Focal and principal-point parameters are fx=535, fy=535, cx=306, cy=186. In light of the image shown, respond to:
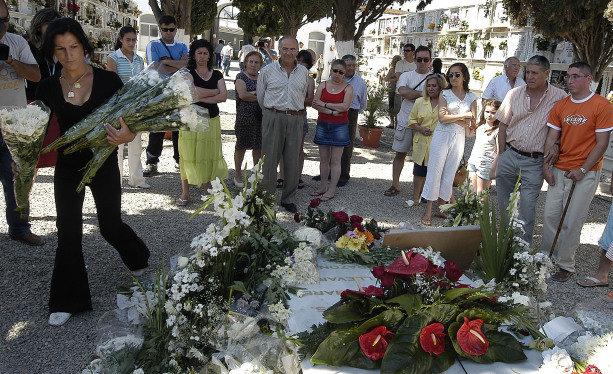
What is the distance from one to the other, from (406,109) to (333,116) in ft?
4.22

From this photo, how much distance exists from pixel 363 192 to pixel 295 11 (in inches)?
614

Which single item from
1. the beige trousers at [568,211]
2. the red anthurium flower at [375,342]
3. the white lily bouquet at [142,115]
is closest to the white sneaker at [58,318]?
the white lily bouquet at [142,115]

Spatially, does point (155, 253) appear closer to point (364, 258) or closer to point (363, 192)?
point (364, 258)

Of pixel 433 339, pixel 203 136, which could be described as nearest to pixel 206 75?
pixel 203 136

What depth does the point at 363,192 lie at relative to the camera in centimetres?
798

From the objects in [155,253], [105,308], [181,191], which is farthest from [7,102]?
[181,191]

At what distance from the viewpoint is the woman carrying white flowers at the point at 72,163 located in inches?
136

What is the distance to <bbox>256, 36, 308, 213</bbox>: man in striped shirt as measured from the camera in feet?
20.4

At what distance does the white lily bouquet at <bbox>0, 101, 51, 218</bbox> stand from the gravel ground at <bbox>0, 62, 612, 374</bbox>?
34.3 inches

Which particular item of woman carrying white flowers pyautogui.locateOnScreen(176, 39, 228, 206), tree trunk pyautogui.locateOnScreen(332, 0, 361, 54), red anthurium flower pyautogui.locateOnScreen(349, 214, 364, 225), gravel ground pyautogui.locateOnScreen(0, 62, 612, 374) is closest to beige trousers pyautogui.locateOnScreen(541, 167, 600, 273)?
gravel ground pyautogui.locateOnScreen(0, 62, 612, 374)

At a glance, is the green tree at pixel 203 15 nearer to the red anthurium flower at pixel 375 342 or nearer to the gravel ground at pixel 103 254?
the gravel ground at pixel 103 254

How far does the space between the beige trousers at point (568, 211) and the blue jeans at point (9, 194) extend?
4.99m

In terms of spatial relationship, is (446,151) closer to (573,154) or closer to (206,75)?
(573,154)

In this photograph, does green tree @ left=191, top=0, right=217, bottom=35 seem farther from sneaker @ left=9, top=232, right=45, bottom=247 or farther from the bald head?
sneaker @ left=9, top=232, right=45, bottom=247
